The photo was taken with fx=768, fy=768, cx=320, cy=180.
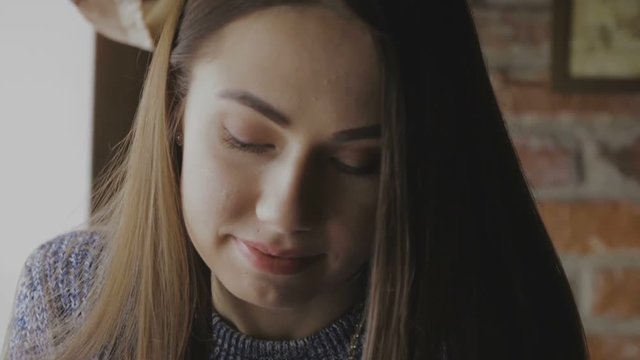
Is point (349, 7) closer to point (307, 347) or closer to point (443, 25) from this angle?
point (443, 25)

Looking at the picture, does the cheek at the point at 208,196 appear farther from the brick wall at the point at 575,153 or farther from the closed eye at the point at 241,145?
the brick wall at the point at 575,153

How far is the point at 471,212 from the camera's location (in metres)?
0.61

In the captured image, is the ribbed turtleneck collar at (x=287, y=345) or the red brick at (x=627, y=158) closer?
the ribbed turtleneck collar at (x=287, y=345)

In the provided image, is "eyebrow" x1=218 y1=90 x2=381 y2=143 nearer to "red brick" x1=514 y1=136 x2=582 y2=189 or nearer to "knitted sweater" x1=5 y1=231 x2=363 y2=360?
"knitted sweater" x1=5 y1=231 x2=363 y2=360

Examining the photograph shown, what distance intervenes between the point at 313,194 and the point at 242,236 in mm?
64

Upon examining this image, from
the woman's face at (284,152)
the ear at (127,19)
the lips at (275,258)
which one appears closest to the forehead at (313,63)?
the woman's face at (284,152)

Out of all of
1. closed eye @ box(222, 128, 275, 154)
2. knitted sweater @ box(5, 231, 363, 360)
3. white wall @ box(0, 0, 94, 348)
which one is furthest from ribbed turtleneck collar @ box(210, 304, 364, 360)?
white wall @ box(0, 0, 94, 348)

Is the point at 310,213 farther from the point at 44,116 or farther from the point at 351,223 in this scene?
the point at 44,116

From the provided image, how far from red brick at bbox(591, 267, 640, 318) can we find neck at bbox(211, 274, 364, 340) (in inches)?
17.5

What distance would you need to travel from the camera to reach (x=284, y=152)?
20.4 inches

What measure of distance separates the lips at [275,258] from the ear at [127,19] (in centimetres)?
26

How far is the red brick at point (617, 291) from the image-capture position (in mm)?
979

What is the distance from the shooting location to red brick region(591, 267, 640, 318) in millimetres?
979

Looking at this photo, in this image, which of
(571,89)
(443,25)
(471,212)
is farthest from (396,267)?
(571,89)
